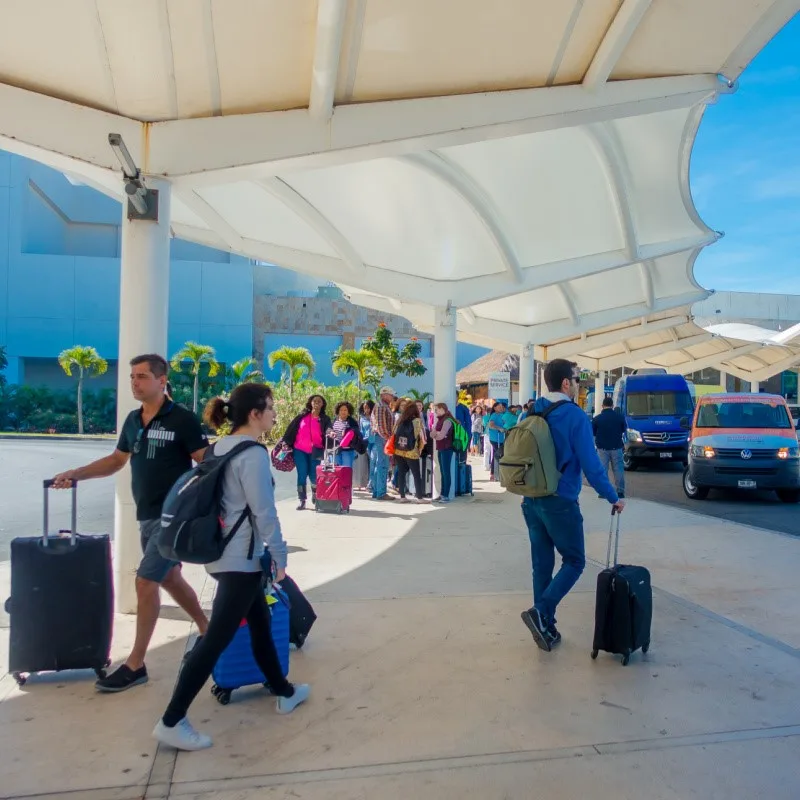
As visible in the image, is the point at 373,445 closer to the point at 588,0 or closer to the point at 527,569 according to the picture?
the point at 527,569

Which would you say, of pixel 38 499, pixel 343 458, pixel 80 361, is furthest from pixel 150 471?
pixel 80 361

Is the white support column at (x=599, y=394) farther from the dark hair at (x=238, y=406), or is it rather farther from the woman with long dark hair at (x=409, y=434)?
the dark hair at (x=238, y=406)

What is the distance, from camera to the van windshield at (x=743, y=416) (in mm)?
13523

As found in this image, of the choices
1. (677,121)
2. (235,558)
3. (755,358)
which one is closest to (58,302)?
(755,358)

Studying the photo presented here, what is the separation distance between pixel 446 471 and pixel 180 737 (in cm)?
953

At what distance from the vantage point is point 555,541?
489 cm

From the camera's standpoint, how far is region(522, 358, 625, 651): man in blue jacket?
479 cm

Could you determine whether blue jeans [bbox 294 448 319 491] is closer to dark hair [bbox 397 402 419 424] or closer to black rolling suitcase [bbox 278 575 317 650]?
dark hair [bbox 397 402 419 424]

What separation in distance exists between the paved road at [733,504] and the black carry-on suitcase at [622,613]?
6135 mm

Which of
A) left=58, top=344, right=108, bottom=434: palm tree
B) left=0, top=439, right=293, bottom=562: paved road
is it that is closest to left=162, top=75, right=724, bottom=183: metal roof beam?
left=0, top=439, right=293, bottom=562: paved road

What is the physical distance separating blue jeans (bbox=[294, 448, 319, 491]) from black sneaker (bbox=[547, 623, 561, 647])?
6654 millimetres

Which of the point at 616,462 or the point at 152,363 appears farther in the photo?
the point at 616,462

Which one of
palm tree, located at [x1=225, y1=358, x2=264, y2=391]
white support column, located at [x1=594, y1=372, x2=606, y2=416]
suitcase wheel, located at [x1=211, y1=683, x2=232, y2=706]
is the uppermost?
palm tree, located at [x1=225, y1=358, x2=264, y2=391]

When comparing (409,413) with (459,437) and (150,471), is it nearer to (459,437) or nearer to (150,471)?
(459,437)
